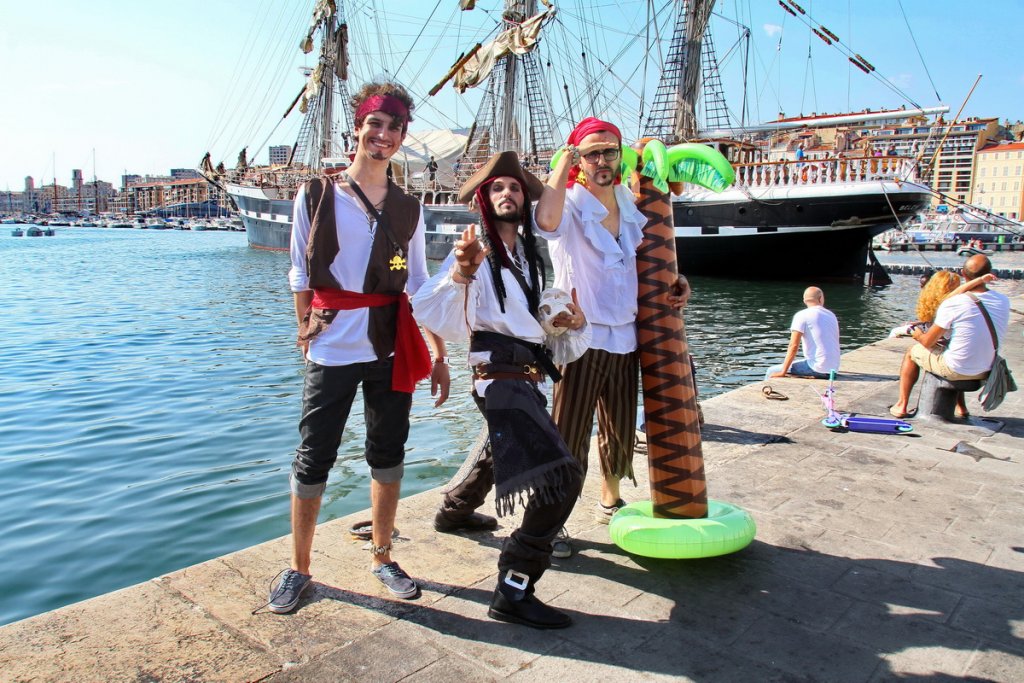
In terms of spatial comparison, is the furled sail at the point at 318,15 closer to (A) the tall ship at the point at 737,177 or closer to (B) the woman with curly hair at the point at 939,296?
(A) the tall ship at the point at 737,177

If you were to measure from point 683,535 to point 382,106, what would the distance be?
7.45 feet

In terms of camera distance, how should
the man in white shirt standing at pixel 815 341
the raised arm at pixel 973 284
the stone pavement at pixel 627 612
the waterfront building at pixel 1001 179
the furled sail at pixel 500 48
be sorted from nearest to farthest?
the stone pavement at pixel 627 612
the raised arm at pixel 973 284
the man in white shirt standing at pixel 815 341
the furled sail at pixel 500 48
the waterfront building at pixel 1001 179

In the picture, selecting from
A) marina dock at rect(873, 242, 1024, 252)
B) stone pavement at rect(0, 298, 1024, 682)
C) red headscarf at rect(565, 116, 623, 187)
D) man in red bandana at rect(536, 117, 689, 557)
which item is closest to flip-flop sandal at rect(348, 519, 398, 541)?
stone pavement at rect(0, 298, 1024, 682)

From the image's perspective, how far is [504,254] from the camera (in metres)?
3.12

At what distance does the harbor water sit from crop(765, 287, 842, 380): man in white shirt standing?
1.24m

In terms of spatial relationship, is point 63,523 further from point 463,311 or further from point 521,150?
point 521,150

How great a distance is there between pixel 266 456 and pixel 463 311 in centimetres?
503

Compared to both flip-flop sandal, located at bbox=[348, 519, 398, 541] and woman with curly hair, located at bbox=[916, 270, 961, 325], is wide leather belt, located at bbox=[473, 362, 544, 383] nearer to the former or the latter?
flip-flop sandal, located at bbox=[348, 519, 398, 541]

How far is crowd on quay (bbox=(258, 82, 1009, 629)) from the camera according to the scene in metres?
2.98

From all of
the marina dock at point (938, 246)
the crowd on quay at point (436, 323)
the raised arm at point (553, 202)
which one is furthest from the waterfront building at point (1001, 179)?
the crowd on quay at point (436, 323)

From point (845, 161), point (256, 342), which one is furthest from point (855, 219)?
point (256, 342)

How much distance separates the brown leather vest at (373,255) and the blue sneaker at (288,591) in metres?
0.96

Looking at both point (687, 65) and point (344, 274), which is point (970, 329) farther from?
point (687, 65)

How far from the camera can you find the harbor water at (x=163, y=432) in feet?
17.4
